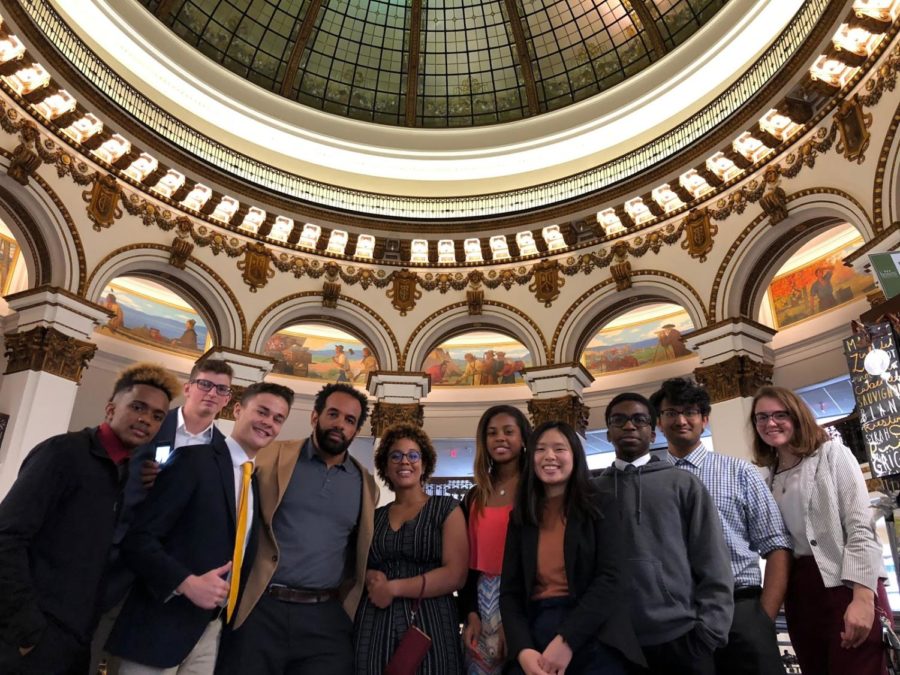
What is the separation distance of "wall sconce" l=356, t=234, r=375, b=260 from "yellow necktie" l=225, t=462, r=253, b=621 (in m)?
12.0

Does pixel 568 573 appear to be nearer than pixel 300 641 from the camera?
Yes

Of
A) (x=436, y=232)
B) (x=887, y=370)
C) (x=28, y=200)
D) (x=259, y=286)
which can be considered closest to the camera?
(x=887, y=370)

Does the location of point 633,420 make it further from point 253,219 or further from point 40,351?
point 253,219

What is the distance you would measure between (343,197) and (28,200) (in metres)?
6.46

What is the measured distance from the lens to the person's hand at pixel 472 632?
10.8ft

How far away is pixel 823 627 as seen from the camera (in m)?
3.32

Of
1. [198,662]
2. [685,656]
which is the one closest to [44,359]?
[198,662]

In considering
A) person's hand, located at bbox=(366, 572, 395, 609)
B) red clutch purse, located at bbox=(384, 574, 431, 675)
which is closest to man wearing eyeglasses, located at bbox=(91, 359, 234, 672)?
person's hand, located at bbox=(366, 572, 395, 609)

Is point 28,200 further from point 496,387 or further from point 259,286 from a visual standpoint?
point 496,387

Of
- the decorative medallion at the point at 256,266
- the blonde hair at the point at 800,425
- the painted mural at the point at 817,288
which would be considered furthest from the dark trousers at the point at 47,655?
the painted mural at the point at 817,288

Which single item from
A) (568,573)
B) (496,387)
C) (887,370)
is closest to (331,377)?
(496,387)

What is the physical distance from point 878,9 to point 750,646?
10.4 m

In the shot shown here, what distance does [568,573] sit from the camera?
→ 9.37 feet

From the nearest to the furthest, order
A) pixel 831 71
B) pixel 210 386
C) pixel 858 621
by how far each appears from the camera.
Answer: pixel 858 621 → pixel 210 386 → pixel 831 71
